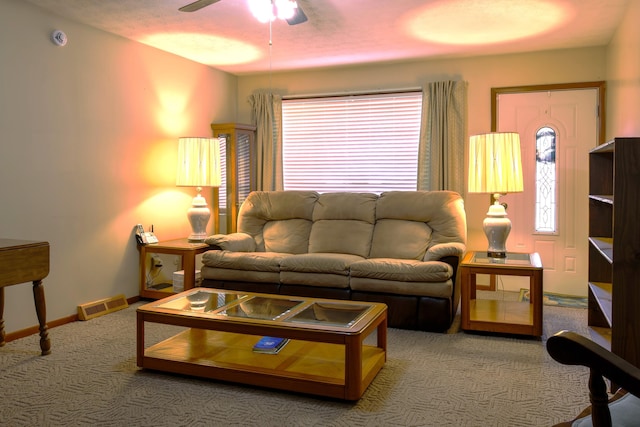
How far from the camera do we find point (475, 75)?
516 cm

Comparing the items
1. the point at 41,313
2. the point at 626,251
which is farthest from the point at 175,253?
the point at 626,251

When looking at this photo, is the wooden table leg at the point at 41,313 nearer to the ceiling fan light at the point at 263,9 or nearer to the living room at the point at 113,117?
the living room at the point at 113,117

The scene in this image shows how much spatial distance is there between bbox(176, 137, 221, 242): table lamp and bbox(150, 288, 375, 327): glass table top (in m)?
1.56

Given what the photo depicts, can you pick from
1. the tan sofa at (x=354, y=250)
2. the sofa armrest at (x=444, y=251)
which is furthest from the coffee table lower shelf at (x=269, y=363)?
the sofa armrest at (x=444, y=251)

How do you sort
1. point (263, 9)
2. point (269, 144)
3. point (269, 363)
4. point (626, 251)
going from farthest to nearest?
point (269, 144) < point (263, 9) < point (269, 363) < point (626, 251)

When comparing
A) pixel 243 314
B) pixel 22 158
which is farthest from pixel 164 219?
pixel 243 314

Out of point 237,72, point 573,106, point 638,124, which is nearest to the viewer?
point 638,124

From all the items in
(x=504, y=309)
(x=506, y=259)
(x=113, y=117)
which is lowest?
(x=504, y=309)

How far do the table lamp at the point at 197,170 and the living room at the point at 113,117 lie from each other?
28 cm

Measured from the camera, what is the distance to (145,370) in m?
2.98

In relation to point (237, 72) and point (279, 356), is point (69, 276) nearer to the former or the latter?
point (279, 356)

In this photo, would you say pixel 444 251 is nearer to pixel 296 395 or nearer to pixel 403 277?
pixel 403 277

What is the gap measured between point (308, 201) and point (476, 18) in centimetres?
214

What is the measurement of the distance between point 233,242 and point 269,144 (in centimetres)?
169
